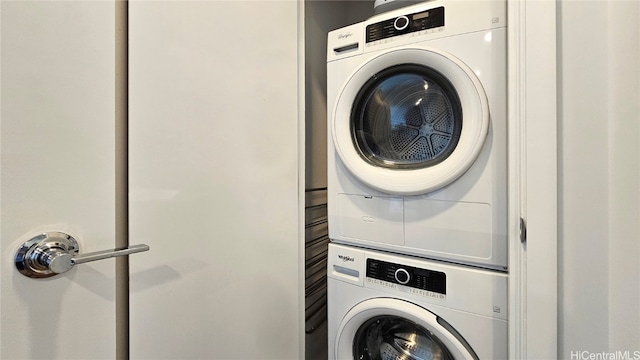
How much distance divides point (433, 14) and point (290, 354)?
132 centimetres

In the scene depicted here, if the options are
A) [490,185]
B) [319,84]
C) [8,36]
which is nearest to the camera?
[8,36]

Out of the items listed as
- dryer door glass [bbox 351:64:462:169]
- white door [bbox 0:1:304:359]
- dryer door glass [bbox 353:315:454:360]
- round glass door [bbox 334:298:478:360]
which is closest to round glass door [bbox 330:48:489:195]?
dryer door glass [bbox 351:64:462:169]

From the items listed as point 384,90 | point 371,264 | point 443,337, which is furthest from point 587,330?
point 384,90

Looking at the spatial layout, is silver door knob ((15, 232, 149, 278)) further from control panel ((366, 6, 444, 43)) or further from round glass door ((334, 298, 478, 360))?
control panel ((366, 6, 444, 43))

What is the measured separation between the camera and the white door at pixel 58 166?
628 millimetres

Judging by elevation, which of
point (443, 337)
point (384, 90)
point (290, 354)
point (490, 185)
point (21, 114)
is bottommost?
point (290, 354)

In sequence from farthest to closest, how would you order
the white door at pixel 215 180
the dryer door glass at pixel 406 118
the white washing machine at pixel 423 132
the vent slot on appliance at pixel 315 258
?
the vent slot on appliance at pixel 315 258, the dryer door glass at pixel 406 118, the white washing machine at pixel 423 132, the white door at pixel 215 180

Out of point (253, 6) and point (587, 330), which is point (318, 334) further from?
point (253, 6)

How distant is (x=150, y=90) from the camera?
2.74ft

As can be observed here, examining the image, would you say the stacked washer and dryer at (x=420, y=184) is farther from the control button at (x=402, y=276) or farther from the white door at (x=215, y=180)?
the white door at (x=215, y=180)

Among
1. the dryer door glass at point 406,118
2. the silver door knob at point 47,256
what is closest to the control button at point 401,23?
the dryer door glass at point 406,118

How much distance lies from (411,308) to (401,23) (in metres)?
0.97

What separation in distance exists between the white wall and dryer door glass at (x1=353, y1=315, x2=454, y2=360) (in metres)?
0.44

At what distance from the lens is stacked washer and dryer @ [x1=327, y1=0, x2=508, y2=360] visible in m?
0.97
